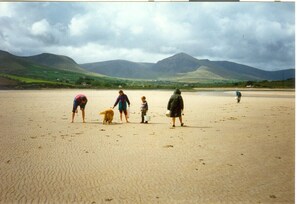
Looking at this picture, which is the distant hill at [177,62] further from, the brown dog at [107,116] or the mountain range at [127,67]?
the brown dog at [107,116]

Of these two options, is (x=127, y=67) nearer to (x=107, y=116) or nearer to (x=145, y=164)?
(x=107, y=116)

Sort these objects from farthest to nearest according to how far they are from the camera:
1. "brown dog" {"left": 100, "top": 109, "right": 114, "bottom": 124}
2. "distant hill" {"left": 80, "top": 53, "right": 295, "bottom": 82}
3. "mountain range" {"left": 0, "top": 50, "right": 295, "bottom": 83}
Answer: "brown dog" {"left": 100, "top": 109, "right": 114, "bottom": 124} → "distant hill" {"left": 80, "top": 53, "right": 295, "bottom": 82} → "mountain range" {"left": 0, "top": 50, "right": 295, "bottom": 83}

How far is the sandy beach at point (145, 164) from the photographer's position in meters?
4.98

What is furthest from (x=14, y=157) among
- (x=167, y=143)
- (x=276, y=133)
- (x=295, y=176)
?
(x=276, y=133)

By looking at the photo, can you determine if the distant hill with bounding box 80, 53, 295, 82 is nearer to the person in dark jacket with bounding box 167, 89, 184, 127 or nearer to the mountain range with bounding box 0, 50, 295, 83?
the mountain range with bounding box 0, 50, 295, 83

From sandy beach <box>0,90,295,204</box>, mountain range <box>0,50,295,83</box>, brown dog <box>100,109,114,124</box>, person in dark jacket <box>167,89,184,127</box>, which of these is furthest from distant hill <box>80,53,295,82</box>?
sandy beach <box>0,90,295,204</box>

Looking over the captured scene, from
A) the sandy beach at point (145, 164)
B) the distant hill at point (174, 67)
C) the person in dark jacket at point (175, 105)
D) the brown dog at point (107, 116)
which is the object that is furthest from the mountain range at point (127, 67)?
the sandy beach at point (145, 164)

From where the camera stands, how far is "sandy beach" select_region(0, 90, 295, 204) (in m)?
4.98

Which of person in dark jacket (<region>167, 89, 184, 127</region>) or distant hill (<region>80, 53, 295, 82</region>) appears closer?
distant hill (<region>80, 53, 295, 82</region>)

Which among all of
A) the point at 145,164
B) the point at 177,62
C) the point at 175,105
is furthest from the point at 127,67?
the point at 145,164

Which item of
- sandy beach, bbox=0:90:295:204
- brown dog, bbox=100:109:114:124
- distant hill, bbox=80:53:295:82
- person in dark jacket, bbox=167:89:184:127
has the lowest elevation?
sandy beach, bbox=0:90:295:204

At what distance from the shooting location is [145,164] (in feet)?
20.7

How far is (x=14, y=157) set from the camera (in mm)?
6652

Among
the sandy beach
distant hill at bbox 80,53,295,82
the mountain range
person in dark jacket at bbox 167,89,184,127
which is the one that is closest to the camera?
the sandy beach
